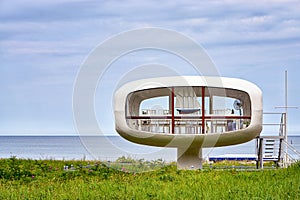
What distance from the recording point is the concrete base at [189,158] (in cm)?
2109

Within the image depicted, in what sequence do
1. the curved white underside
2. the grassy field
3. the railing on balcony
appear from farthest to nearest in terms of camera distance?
the railing on balcony < the curved white underside < the grassy field

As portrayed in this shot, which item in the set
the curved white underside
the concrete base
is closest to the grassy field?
the curved white underside

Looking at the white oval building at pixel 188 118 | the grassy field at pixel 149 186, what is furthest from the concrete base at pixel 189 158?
the grassy field at pixel 149 186

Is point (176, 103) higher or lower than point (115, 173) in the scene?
higher

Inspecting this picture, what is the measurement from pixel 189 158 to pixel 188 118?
5.02ft

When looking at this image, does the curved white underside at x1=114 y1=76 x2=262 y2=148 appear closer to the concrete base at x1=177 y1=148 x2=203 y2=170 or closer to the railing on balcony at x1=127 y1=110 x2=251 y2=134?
the railing on balcony at x1=127 y1=110 x2=251 y2=134

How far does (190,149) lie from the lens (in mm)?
20953

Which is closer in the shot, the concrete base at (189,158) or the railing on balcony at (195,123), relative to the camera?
the railing on balcony at (195,123)

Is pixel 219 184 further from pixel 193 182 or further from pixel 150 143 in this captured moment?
pixel 150 143

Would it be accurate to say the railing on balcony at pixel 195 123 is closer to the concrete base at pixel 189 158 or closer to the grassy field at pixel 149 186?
the concrete base at pixel 189 158

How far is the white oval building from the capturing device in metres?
20.2

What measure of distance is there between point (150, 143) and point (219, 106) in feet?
8.54

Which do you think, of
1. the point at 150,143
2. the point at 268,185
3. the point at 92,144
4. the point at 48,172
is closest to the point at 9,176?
the point at 48,172

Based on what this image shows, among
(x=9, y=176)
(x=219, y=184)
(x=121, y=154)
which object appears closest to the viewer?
(x=219, y=184)
